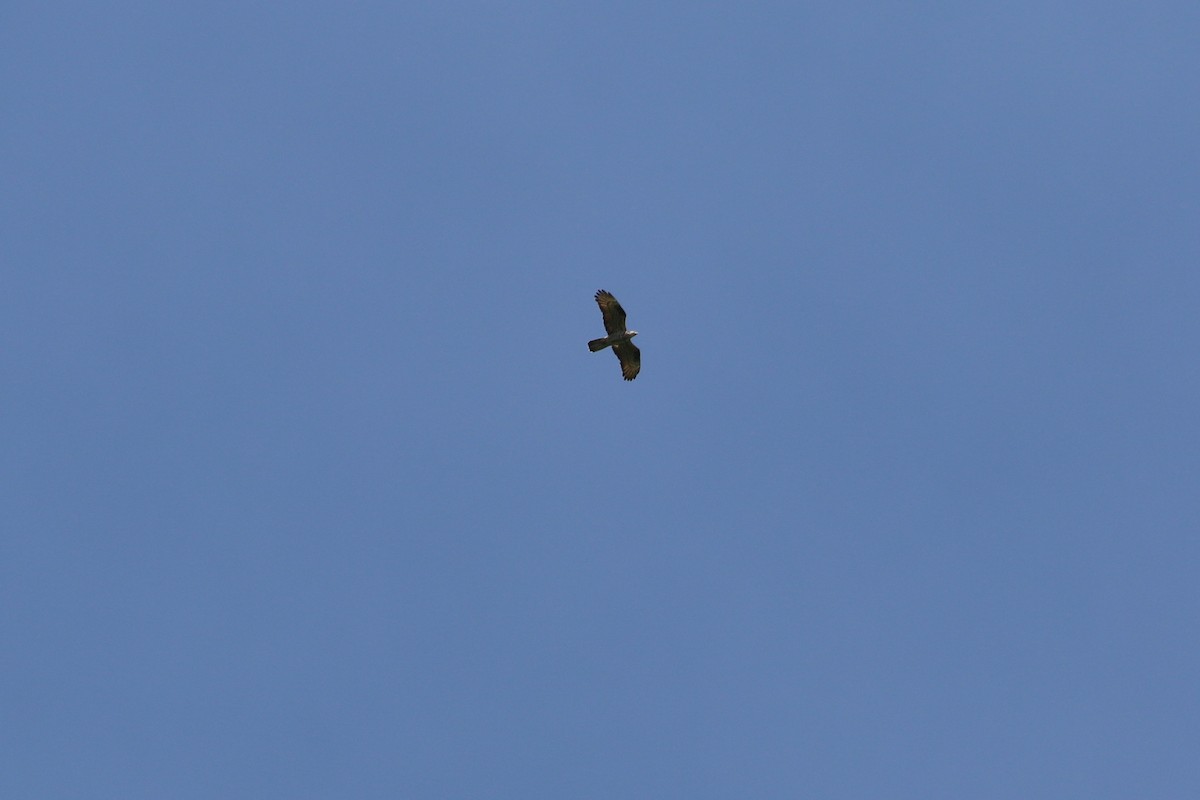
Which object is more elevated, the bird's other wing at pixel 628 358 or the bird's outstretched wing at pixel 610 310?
the bird's outstretched wing at pixel 610 310

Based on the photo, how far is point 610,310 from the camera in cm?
6594

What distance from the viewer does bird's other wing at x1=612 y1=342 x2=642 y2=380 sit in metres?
67.1

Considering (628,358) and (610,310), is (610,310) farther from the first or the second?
(628,358)

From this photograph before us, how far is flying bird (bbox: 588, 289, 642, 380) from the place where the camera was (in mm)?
65938

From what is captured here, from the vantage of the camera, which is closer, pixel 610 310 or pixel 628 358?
pixel 610 310

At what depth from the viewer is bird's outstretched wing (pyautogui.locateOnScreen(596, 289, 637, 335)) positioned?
65.9 m

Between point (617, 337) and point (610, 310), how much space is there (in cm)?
117

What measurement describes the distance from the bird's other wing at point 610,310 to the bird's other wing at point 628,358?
95 centimetres

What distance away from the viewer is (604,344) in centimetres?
6631

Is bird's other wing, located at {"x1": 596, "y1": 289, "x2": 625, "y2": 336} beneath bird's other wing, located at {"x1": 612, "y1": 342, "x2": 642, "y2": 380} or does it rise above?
above

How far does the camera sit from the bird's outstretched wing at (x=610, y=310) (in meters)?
65.9

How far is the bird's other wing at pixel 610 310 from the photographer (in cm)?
6588

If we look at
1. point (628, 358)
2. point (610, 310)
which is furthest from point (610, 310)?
point (628, 358)

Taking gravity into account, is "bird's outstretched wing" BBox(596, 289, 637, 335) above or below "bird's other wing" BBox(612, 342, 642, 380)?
above
